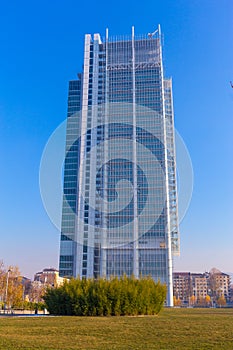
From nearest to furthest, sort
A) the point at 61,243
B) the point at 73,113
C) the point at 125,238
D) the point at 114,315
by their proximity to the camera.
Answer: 1. the point at 114,315
2. the point at 125,238
3. the point at 61,243
4. the point at 73,113

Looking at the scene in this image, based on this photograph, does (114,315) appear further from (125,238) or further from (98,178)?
(98,178)

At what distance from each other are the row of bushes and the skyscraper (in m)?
42.2

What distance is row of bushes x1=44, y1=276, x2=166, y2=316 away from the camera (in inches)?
632

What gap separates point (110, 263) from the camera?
61.6m

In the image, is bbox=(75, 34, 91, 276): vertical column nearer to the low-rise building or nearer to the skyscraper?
the skyscraper

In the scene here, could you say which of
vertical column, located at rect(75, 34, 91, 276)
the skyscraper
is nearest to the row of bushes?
the skyscraper

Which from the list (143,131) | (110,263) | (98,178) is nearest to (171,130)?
(143,131)

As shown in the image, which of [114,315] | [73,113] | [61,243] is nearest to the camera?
[114,315]

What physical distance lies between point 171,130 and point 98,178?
56.3ft

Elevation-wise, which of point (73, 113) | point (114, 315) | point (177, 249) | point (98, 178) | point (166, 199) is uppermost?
point (73, 113)

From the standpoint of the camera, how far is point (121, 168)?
66.1m

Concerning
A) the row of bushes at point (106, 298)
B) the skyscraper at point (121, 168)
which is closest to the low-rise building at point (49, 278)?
the skyscraper at point (121, 168)

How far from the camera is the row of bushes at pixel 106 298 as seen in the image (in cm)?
1605

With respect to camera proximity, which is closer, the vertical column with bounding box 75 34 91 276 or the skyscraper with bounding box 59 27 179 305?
the skyscraper with bounding box 59 27 179 305
